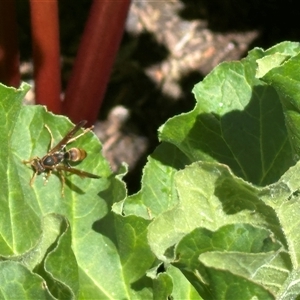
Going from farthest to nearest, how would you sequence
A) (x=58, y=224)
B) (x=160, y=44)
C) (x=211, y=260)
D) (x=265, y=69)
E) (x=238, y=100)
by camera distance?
1. (x=160, y=44)
2. (x=238, y=100)
3. (x=58, y=224)
4. (x=265, y=69)
5. (x=211, y=260)

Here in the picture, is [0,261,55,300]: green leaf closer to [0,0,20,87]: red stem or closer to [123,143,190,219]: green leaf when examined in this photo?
[123,143,190,219]: green leaf

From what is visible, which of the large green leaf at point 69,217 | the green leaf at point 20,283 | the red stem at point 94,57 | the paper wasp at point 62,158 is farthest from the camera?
the red stem at point 94,57

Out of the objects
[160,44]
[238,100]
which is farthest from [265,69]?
[160,44]

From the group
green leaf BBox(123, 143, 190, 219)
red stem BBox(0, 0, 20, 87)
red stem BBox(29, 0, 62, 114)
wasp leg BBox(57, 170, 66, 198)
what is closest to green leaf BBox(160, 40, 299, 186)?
green leaf BBox(123, 143, 190, 219)

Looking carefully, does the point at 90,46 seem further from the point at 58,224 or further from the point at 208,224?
the point at 208,224

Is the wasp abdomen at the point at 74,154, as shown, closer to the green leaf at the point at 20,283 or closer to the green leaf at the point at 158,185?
the green leaf at the point at 158,185

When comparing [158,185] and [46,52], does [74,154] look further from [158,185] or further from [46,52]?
[46,52]

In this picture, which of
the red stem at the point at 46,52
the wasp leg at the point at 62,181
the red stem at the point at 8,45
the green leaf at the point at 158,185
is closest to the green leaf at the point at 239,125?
the green leaf at the point at 158,185
